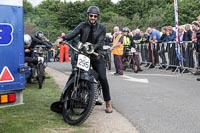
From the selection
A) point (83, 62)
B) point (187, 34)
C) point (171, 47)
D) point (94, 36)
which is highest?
point (187, 34)

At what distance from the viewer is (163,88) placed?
11.7 metres

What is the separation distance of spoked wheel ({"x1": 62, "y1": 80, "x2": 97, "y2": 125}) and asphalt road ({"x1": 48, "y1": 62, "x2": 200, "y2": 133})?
85cm

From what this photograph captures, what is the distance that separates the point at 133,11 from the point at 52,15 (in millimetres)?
15542

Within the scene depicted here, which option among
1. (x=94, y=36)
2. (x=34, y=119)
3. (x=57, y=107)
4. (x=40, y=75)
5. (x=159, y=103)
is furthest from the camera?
(x=40, y=75)

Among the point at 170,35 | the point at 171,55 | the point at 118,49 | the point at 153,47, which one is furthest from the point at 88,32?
the point at 153,47

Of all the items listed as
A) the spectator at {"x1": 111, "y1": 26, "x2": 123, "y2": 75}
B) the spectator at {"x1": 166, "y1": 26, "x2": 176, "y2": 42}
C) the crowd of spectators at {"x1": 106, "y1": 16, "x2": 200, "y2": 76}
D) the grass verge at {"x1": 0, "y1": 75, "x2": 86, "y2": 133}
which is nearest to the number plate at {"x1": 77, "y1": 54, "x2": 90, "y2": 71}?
the grass verge at {"x1": 0, "y1": 75, "x2": 86, "y2": 133}

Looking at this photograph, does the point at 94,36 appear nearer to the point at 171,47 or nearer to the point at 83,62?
the point at 83,62

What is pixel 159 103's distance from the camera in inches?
363

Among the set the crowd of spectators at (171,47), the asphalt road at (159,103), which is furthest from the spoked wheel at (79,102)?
the crowd of spectators at (171,47)

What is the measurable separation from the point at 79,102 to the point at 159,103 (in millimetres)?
2484

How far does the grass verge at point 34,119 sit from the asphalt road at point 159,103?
1.23 meters

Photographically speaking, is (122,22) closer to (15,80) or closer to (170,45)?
(170,45)

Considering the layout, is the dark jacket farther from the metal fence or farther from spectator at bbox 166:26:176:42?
spectator at bbox 166:26:176:42

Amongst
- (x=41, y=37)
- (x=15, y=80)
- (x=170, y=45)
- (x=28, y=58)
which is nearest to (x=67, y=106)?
(x=15, y=80)
